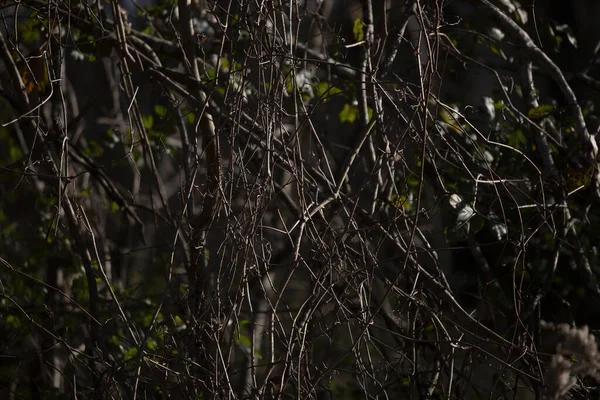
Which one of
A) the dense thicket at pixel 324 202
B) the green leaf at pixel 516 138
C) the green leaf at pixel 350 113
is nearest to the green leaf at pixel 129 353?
the dense thicket at pixel 324 202

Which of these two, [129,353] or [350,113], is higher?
[350,113]

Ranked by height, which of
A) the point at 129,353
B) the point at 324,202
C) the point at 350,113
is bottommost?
the point at 129,353

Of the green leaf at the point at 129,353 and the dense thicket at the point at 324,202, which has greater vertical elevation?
the dense thicket at the point at 324,202

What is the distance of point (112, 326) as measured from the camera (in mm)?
2570

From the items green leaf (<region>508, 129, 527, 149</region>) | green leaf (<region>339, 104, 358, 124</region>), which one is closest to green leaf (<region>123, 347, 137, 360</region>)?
green leaf (<region>339, 104, 358, 124</region>)

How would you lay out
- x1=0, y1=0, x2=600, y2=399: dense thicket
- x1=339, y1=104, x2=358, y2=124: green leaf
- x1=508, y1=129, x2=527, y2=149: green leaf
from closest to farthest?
x1=0, y1=0, x2=600, y2=399: dense thicket, x1=508, y1=129, x2=527, y2=149: green leaf, x1=339, y1=104, x2=358, y2=124: green leaf

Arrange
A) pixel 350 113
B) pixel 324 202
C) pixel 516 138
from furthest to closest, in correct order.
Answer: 1. pixel 350 113
2. pixel 516 138
3. pixel 324 202

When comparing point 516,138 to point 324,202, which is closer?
point 324,202

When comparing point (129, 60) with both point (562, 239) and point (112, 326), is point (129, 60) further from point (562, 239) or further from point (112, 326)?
point (562, 239)

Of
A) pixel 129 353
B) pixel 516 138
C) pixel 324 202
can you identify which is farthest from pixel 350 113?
pixel 129 353

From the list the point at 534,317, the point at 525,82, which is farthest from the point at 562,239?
the point at 525,82

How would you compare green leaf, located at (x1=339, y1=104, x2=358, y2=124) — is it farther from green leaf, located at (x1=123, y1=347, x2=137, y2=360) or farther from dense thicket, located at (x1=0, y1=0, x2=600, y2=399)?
green leaf, located at (x1=123, y1=347, x2=137, y2=360)

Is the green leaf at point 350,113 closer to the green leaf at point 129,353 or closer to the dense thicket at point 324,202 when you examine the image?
the dense thicket at point 324,202

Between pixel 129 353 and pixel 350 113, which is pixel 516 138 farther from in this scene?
pixel 129 353
